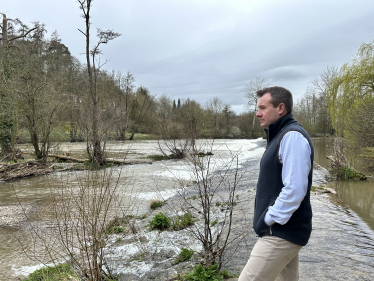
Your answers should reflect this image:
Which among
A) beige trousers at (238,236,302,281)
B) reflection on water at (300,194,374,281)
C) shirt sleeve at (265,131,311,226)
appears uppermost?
shirt sleeve at (265,131,311,226)

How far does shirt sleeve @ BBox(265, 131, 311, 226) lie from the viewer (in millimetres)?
1751

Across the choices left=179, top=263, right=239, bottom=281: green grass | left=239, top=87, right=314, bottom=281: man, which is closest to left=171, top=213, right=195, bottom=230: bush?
left=179, top=263, right=239, bottom=281: green grass

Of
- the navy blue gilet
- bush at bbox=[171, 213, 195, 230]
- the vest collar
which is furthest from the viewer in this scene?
bush at bbox=[171, 213, 195, 230]

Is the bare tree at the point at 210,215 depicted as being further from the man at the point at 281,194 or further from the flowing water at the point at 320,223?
the man at the point at 281,194

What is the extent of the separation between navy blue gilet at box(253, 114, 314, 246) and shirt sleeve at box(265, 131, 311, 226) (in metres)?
0.08

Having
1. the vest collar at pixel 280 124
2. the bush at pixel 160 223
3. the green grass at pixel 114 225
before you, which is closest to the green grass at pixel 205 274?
the green grass at pixel 114 225

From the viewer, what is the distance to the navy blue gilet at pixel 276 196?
1.89 meters

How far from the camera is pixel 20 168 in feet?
44.3

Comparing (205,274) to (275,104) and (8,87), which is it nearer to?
(275,104)

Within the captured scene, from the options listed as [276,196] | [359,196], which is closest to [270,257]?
[276,196]

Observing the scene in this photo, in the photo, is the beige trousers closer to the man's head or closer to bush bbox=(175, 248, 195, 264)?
the man's head

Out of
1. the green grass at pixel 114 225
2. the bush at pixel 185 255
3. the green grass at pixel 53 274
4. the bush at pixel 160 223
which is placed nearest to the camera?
the green grass at pixel 53 274

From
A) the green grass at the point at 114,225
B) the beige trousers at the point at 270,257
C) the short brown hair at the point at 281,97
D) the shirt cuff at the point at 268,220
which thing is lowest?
the green grass at the point at 114,225

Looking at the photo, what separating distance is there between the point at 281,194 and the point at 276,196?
16cm
